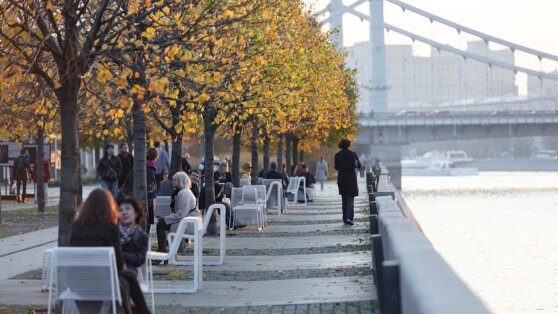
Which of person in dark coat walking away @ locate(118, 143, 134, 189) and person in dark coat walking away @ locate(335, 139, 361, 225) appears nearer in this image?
person in dark coat walking away @ locate(335, 139, 361, 225)

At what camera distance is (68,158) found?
1268 centimetres

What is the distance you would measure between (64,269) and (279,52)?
12289mm

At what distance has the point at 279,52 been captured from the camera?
22.0m

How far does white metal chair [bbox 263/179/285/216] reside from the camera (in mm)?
31766

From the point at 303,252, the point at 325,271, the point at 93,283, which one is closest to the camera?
the point at 93,283

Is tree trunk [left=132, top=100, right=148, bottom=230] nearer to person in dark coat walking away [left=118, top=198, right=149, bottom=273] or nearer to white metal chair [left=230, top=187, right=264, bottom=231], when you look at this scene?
person in dark coat walking away [left=118, top=198, right=149, bottom=273]

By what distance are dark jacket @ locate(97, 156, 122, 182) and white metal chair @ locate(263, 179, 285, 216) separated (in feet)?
21.4

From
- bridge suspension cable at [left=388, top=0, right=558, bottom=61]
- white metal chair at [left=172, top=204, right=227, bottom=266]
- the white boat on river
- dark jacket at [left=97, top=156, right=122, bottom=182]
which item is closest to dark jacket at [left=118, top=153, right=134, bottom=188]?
dark jacket at [left=97, top=156, right=122, bottom=182]

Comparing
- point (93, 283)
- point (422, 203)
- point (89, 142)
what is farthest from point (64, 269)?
point (422, 203)

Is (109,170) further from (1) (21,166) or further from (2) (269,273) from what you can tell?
(1) (21,166)

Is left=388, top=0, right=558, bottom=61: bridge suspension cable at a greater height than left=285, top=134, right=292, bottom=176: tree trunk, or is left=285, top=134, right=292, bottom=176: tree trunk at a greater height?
left=388, top=0, right=558, bottom=61: bridge suspension cable

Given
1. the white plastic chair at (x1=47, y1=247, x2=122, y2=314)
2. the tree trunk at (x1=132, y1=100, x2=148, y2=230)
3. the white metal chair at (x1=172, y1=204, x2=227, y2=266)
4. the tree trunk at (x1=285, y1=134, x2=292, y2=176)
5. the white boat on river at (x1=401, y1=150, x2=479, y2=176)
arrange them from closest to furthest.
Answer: the white plastic chair at (x1=47, y1=247, x2=122, y2=314)
the white metal chair at (x1=172, y1=204, x2=227, y2=266)
the tree trunk at (x1=132, y1=100, x2=148, y2=230)
the tree trunk at (x1=285, y1=134, x2=292, y2=176)
the white boat on river at (x1=401, y1=150, x2=479, y2=176)

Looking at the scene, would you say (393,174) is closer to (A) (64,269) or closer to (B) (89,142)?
(B) (89,142)

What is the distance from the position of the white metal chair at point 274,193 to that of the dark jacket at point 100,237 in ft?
68.4
